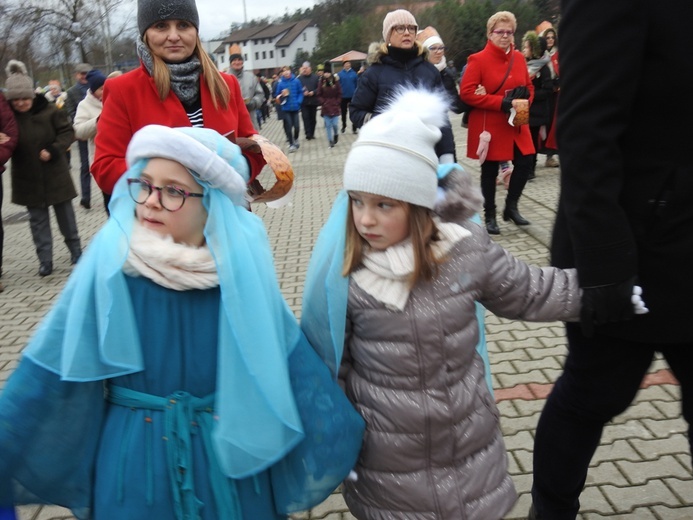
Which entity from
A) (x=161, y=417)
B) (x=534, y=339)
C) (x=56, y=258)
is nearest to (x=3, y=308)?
(x=56, y=258)

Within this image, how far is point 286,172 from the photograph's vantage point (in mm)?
2848

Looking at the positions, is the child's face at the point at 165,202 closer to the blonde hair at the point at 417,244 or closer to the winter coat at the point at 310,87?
the blonde hair at the point at 417,244

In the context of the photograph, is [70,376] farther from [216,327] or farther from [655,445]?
[655,445]

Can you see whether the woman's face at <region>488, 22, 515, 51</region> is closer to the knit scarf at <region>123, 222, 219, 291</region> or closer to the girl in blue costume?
the girl in blue costume

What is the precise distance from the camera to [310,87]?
1678 cm

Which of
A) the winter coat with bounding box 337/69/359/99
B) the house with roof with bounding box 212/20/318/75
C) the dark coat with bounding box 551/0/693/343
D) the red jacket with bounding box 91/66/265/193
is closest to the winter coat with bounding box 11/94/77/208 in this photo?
the red jacket with bounding box 91/66/265/193

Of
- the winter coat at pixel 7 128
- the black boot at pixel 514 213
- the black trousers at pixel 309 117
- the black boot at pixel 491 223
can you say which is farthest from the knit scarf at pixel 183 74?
the black trousers at pixel 309 117

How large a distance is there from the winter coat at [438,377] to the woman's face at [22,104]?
540 cm

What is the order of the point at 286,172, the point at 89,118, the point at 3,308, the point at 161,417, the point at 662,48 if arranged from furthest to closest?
the point at 89,118 < the point at 3,308 < the point at 286,172 < the point at 161,417 < the point at 662,48

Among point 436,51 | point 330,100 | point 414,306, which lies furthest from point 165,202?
point 330,100

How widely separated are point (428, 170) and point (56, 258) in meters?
6.20

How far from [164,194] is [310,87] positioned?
51.2 ft

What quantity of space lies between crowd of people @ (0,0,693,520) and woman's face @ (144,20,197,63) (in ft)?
3.73

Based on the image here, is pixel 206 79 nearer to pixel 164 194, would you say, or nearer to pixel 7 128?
pixel 164 194
